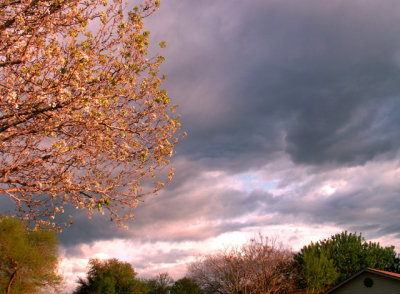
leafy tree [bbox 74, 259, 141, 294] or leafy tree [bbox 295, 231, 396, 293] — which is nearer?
leafy tree [bbox 295, 231, 396, 293]

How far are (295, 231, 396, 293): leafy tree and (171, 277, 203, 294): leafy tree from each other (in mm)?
26167

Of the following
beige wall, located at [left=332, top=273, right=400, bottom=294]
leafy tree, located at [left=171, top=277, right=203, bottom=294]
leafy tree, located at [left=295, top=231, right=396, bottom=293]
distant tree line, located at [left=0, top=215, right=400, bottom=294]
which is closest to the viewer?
beige wall, located at [left=332, top=273, right=400, bottom=294]

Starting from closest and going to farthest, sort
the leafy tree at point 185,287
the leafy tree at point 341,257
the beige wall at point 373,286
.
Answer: the beige wall at point 373,286 < the leafy tree at point 341,257 < the leafy tree at point 185,287

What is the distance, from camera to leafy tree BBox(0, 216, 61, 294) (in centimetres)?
4084

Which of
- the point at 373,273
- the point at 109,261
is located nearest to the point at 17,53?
the point at 373,273

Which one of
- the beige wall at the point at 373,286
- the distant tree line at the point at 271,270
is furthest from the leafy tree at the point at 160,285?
the beige wall at the point at 373,286

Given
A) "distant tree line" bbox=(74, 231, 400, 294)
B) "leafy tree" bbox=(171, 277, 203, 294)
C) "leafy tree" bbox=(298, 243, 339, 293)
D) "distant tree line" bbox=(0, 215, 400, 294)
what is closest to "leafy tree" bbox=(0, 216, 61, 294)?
"distant tree line" bbox=(0, 215, 400, 294)

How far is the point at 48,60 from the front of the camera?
902cm

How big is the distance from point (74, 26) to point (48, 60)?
1501 mm

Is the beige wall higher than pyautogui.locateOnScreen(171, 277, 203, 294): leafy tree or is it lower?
higher

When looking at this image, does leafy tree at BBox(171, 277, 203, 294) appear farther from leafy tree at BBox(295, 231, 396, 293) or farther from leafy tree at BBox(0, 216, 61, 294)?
leafy tree at BBox(0, 216, 61, 294)

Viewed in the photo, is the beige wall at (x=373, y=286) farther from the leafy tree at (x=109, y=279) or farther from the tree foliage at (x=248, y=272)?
the leafy tree at (x=109, y=279)

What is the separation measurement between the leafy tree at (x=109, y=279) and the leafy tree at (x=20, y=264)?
2789cm

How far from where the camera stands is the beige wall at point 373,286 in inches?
1208
